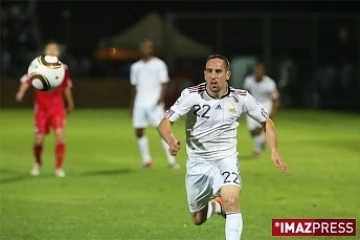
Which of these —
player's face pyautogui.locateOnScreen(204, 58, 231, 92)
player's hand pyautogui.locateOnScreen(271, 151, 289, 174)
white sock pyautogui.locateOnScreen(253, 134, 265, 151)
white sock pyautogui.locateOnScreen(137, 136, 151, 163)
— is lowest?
white sock pyautogui.locateOnScreen(253, 134, 265, 151)

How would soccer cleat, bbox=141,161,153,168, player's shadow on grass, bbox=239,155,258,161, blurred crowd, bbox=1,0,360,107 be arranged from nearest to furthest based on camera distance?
soccer cleat, bbox=141,161,153,168 → player's shadow on grass, bbox=239,155,258,161 → blurred crowd, bbox=1,0,360,107

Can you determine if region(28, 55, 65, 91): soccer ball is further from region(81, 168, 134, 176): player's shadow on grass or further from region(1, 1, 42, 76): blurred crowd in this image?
region(1, 1, 42, 76): blurred crowd

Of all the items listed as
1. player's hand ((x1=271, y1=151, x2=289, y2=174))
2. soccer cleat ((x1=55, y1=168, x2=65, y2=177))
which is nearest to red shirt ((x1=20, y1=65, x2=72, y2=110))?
soccer cleat ((x1=55, y1=168, x2=65, y2=177))

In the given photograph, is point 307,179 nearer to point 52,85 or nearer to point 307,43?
point 52,85

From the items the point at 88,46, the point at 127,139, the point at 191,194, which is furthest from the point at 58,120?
the point at 88,46

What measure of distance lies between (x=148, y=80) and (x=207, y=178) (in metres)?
8.62

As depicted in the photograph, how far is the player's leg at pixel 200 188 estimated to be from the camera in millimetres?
10328

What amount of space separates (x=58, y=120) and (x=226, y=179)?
7.25 m

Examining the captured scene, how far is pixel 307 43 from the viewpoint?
40.8 meters

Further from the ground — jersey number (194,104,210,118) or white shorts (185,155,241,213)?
jersey number (194,104,210,118)

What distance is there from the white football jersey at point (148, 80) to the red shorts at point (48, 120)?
2.22m

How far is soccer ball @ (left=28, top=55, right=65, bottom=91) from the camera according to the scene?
49.3 feet

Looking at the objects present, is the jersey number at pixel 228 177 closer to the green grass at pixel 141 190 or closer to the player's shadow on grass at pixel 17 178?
the green grass at pixel 141 190

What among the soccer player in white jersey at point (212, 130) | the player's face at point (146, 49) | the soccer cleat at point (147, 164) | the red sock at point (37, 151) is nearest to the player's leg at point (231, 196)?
the soccer player in white jersey at point (212, 130)
